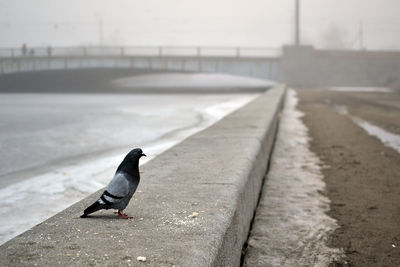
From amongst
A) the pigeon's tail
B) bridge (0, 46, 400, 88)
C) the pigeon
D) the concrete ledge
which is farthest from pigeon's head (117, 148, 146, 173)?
bridge (0, 46, 400, 88)

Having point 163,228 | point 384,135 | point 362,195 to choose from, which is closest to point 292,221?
→ point 362,195

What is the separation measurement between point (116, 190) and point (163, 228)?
349mm

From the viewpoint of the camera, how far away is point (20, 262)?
2258 mm

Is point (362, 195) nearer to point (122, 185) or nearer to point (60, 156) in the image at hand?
point (122, 185)

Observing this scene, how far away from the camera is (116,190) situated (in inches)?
104

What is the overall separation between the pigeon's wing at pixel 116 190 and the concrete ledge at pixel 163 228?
0.58 feet

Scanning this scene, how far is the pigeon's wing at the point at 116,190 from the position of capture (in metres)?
2.65

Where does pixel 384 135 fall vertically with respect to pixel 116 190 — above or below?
below

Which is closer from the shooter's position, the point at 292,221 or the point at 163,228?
the point at 163,228

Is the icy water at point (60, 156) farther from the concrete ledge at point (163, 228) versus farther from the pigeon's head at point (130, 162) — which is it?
the pigeon's head at point (130, 162)

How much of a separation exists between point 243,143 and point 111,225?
3.30 m

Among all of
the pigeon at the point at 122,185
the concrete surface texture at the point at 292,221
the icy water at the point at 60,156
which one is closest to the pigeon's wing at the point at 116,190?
the pigeon at the point at 122,185

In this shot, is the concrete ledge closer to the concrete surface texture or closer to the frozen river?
the concrete surface texture

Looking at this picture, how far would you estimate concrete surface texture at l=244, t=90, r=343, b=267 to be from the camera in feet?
11.4
